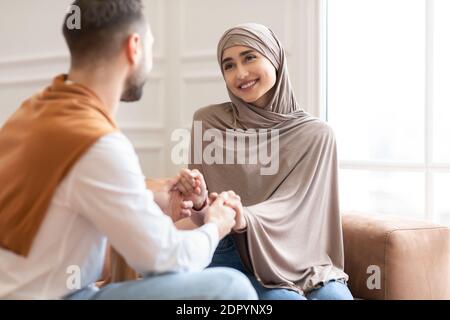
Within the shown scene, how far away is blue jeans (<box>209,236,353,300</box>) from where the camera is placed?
5.84 feet

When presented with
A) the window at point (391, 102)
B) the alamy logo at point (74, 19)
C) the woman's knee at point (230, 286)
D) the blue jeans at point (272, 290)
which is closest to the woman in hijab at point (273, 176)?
the blue jeans at point (272, 290)

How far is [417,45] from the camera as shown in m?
3.01

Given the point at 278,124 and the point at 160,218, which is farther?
the point at 278,124

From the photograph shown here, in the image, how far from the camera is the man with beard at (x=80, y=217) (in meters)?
1.20

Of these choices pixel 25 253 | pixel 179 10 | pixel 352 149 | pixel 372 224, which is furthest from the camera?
pixel 179 10

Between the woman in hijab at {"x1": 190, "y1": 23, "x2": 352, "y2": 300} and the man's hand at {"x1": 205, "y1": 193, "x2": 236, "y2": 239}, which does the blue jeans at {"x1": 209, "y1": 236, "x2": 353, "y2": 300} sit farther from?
the man's hand at {"x1": 205, "y1": 193, "x2": 236, "y2": 239}

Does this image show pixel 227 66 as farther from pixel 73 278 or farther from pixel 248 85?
pixel 73 278

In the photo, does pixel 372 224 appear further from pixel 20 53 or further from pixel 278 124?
pixel 20 53

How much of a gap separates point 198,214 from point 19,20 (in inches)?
109

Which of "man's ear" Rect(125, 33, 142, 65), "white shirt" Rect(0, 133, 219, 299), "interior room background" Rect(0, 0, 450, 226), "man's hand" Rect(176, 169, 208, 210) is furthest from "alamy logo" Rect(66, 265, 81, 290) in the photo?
"interior room background" Rect(0, 0, 450, 226)

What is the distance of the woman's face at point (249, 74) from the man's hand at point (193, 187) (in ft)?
1.28

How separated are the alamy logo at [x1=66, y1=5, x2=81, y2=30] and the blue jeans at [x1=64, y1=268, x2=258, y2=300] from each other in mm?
607
